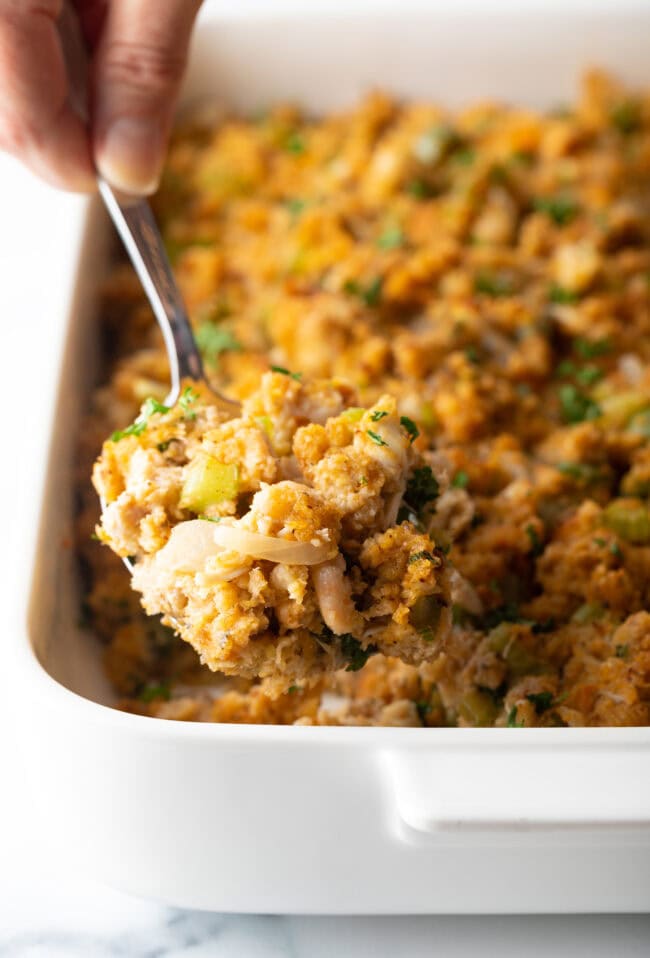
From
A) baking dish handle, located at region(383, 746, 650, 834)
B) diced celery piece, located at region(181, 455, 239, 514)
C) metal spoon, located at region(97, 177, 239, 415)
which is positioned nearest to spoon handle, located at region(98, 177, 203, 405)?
metal spoon, located at region(97, 177, 239, 415)

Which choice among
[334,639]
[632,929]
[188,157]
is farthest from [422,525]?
[188,157]

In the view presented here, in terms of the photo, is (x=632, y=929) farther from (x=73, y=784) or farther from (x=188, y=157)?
(x=188, y=157)

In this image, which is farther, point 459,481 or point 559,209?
point 559,209

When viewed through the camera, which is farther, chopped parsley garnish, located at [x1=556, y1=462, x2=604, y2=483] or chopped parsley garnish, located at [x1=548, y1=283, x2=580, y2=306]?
chopped parsley garnish, located at [x1=548, y1=283, x2=580, y2=306]

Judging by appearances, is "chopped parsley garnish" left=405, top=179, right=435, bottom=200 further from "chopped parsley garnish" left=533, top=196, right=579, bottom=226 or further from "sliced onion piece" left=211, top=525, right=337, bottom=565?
"sliced onion piece" left=211, top=525, right=337, bottom=565

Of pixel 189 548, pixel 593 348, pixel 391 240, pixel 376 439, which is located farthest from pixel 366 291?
pixel 189 548

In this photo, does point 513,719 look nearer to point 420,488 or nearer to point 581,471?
point 420,488

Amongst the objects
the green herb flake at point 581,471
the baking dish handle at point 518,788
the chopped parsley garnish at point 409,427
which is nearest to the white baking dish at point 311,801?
the baking dish handle at point 518,788

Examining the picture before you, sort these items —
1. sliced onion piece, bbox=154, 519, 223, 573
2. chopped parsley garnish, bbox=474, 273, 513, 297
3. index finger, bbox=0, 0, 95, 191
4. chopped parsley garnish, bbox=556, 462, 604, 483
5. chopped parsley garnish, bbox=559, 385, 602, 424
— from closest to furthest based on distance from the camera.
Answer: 1. sliced onion piece, bbox=154, 519, 223, 573
2. index finger, bbox=0, 0, 95, 191
3. chopped parsley garnish, bbox=556, 462, 604, 483
4. chopped parsley garnish, bbox=559, 385, 602, 424
5. chopped parsley garnish, bbox=474, 273, 513, 297
